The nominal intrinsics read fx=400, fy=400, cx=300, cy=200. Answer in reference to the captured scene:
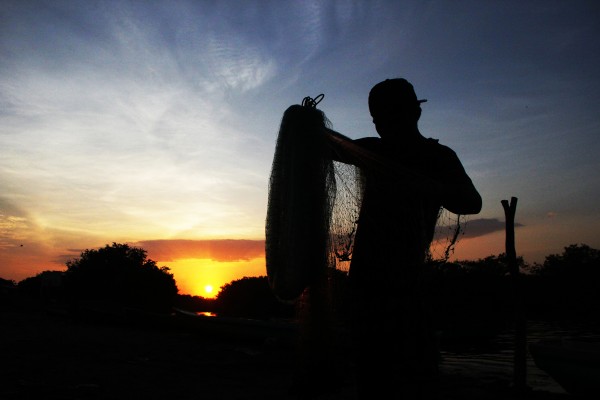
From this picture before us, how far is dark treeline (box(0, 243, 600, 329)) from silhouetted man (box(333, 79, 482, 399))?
11.7 m

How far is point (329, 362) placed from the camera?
6.83 feet

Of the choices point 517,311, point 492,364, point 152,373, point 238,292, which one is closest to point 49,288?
point 238,292

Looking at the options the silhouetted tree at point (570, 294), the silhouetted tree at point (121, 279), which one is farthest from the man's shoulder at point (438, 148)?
the silhouetted tree at point (570, 294)

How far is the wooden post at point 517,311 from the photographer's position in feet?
35.4

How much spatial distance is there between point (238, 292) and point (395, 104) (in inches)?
1642

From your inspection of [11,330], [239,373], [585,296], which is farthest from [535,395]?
[585,296]

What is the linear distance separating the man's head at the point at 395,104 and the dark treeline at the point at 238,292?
38.7ft

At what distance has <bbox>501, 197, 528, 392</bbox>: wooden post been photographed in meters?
10.8

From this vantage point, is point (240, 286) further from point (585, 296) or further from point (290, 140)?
point (585, 296)

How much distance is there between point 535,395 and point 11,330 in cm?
1869

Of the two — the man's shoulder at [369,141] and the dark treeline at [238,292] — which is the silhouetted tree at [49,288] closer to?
the dark treeline at [238,292]

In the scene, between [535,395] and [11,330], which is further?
[11,330]

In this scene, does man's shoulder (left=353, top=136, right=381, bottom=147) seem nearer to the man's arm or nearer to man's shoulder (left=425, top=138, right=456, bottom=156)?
man's shoulder (left=425, top=138, right=456, bottom=156)

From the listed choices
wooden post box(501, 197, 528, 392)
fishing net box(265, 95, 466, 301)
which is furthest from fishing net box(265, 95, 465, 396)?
wooden post box(501, 197, 528, 392)
